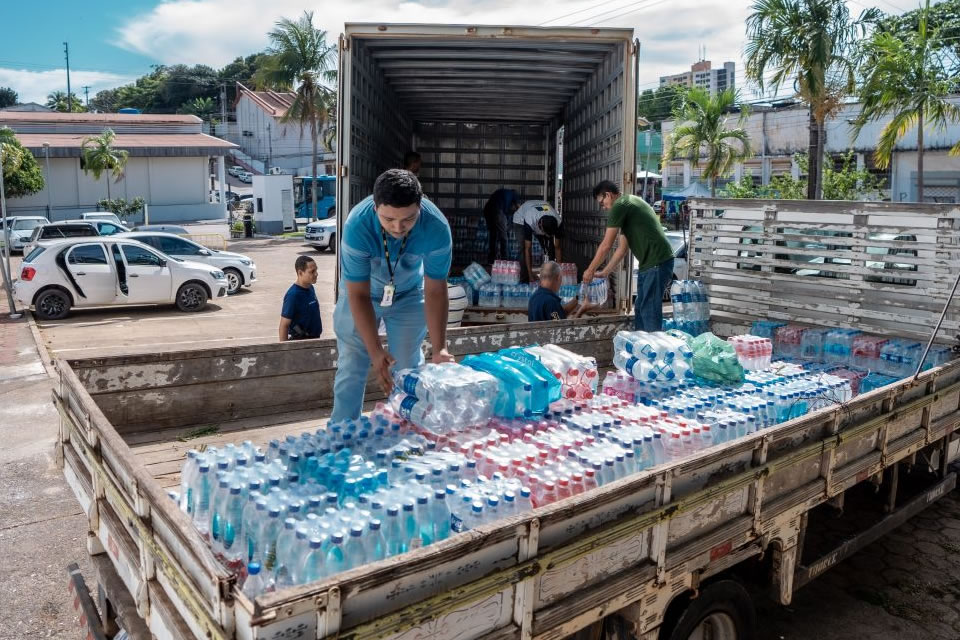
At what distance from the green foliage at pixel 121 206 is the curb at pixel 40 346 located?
23.8 meters

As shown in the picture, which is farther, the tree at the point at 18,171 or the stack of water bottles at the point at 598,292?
the tree at the point at 18,171

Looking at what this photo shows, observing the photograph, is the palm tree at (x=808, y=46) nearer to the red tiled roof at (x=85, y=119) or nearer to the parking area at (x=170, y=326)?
the parking area at (x=170, y=326)

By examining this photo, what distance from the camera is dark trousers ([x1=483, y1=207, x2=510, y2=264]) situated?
12.4m

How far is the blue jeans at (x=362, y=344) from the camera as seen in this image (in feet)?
15.8

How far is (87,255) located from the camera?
15.3 meters

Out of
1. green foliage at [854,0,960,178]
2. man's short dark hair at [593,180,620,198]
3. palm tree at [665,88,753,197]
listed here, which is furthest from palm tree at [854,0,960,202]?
man's short dark hair at [593,180,620,198]

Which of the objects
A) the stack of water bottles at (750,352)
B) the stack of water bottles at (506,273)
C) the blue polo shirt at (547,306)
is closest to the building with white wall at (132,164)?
the stack of water bottles at (506,273)

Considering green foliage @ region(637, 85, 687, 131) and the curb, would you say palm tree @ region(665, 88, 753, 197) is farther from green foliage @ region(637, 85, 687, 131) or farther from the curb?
green foliage @ region(637, 85, 687, 131)

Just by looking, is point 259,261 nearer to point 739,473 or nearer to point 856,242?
point 856,242

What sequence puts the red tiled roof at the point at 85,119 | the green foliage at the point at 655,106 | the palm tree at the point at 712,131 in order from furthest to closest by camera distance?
the green foliage at the point at 655,106
the red tiled roof at the point at 85,119
the palm tree at the point at 712,131

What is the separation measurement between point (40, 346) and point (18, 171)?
2367 centimetres

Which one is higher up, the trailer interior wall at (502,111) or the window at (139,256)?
the trailer interior wall at (502,111)

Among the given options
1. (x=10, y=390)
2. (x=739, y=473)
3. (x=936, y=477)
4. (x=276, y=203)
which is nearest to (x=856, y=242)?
(x=936, y=477)

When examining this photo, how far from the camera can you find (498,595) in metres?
2.62
